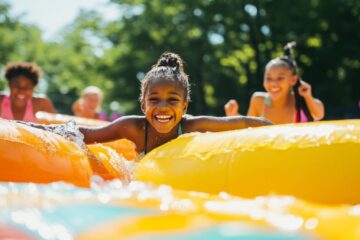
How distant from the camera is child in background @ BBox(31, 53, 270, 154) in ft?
8.55

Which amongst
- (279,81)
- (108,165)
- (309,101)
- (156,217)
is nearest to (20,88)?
(279,81)

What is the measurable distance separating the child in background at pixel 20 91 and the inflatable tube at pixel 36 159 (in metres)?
2.47

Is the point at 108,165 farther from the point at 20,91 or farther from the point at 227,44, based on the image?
the point at 227,44

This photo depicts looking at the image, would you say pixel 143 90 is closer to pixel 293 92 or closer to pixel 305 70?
pixel 293 92

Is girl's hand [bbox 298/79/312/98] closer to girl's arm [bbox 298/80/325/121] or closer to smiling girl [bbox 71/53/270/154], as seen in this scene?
girl's arm [bbox 298/80/325/121]

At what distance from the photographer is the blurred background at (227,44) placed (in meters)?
13.3

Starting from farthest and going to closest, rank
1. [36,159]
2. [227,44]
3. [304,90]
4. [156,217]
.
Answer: [227,44]
[304,90]
[36,159]
[156,217]

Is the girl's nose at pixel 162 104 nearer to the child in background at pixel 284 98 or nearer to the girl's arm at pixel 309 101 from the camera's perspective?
the child in background at pixel 284 98

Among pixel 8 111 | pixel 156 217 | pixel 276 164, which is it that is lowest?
pixel 156 217

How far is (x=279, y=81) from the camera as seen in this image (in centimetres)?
426

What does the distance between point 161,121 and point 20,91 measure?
219cm

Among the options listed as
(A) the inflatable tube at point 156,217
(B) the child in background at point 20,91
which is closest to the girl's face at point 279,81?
(B) the child in background at point 20,91

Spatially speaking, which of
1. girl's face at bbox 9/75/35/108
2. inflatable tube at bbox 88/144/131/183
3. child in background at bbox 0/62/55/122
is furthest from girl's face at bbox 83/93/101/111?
inflatable tube at bbox 88/144/131/183

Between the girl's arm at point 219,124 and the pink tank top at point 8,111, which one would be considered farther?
the pink tank top at point 8,111
